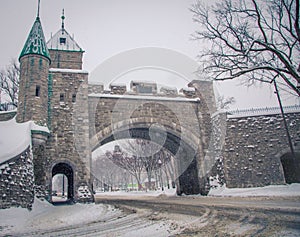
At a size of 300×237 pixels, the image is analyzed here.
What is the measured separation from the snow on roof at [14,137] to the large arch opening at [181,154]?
4.90 metres

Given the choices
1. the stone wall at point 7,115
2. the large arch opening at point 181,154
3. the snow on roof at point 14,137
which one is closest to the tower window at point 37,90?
the snow on roof at point 14,137

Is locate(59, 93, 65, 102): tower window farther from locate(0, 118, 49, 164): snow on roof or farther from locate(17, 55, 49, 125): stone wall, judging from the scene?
locate(0, 118, 49, 164): snow on roof

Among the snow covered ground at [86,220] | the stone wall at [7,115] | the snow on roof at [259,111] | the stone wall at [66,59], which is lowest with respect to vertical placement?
the snow covered ground at [86,220]

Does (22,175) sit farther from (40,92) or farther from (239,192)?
(239,192)

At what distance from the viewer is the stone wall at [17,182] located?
24.0ft

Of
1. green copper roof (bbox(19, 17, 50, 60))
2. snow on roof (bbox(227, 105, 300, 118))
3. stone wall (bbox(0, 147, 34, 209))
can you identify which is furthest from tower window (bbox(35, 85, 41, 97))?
snow on roof (bbox(227, 105, 300, 118))

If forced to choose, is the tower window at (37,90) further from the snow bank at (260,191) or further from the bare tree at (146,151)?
the bare tree at (146,151)

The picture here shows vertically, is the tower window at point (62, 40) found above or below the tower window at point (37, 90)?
above

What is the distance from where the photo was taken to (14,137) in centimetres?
979

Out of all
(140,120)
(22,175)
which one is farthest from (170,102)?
(22,175)

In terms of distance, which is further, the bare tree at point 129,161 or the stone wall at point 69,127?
the bare tree at point 129,161

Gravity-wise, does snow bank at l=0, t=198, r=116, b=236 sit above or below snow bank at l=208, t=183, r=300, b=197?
above

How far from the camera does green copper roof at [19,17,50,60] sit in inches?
484

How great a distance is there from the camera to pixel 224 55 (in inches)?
402
